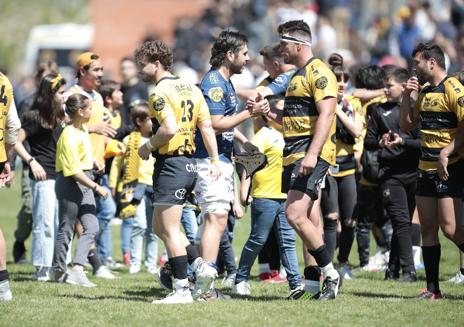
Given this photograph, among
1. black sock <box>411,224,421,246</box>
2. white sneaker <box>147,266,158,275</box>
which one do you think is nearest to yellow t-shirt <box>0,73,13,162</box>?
white sneaker <box>147,266,158,275</box>

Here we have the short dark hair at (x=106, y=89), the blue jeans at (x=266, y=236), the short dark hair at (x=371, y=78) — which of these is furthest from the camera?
the short dark hair at (x=106, y=89)

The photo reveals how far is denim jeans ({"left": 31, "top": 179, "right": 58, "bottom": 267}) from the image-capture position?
11039 millimetres

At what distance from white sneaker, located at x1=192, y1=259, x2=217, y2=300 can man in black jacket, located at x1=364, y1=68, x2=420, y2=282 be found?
2.82 metres

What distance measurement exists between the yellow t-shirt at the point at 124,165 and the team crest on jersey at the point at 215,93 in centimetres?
283

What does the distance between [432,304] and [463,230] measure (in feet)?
2.64

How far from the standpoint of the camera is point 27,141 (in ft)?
39.0

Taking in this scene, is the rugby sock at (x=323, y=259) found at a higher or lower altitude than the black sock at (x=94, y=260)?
higher

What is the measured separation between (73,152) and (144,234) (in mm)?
2266

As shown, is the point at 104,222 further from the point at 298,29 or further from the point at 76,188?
the point at 298,29

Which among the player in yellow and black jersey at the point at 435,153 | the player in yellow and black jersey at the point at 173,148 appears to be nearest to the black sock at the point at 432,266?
the player in yellow and black jersey at the point at 435,153

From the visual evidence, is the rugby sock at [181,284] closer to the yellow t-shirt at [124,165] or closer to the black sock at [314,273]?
the black sock at [314,273]

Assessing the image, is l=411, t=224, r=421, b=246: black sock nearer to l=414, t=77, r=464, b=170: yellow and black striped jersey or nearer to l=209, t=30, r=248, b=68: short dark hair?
l=414, t=77, r=464, b=170: yellow and black striped jersey

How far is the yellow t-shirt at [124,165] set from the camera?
39.9ft

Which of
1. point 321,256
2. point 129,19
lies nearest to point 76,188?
point 321,256
